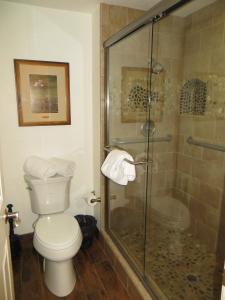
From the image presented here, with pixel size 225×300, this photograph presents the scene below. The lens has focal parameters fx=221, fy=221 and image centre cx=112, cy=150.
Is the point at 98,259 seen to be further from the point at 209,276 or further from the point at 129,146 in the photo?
the point at 129,146

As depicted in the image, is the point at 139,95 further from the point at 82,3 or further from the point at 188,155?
the point at 82,3

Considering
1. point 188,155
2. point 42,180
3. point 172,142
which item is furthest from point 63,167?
point 188,155

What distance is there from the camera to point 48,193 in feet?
6.66

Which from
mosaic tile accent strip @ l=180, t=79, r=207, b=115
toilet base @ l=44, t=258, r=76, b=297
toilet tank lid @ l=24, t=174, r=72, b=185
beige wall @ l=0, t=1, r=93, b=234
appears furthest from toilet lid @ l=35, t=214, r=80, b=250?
mosaic tile accent strip @ l=180, t=79, r=207, b=115

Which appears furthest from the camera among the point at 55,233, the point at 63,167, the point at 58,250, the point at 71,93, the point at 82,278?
the point at 71,93

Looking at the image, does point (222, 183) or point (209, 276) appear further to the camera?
point (222, 183)

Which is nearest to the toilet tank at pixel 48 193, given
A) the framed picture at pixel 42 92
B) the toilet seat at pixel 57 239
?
the toilet seat at pixel 57 239

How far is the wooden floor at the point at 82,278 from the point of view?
172 cm

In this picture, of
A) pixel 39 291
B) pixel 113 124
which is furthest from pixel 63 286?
pixel 113 124

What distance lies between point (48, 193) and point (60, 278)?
27.6 inches

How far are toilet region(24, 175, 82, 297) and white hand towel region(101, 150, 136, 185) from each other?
536 millimetres

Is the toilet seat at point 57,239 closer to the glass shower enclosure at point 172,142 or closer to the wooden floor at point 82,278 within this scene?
the wooden floor at point 82,278

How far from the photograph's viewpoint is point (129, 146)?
84.6 inches

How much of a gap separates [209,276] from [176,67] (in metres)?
1.88
